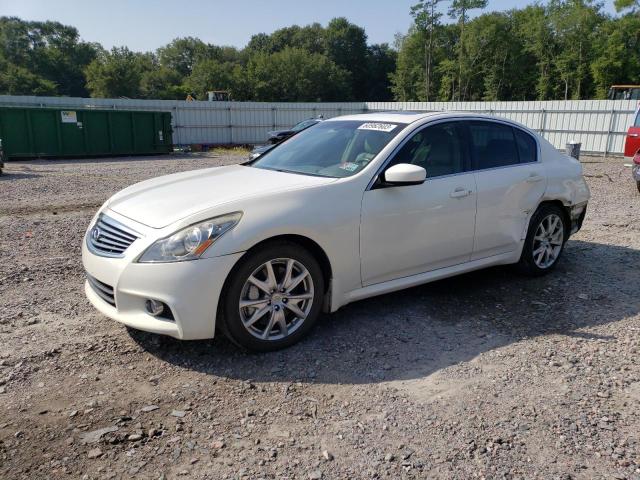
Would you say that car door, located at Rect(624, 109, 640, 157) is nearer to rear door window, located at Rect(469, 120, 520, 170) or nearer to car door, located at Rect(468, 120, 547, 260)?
car door, located at Rect(468, 120, 547, 260)

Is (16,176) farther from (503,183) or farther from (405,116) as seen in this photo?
(503,183)

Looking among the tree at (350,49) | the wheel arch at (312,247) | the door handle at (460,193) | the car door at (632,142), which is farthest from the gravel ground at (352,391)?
the tree at (350,49)

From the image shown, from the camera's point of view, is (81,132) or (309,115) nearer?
(81,132)

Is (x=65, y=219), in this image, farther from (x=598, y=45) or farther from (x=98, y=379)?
(x=598, y=45)

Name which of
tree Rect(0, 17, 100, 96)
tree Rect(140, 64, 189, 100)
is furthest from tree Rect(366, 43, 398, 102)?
tree Rect(0, 17, 100, 96)

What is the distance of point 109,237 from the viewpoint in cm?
364

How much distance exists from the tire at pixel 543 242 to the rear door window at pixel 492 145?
0.67m

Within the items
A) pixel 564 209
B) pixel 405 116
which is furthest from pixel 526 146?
pixel 405 116

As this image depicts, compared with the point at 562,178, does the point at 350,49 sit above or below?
above

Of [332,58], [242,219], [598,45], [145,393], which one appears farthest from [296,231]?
[332,58]

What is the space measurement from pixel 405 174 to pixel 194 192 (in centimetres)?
158

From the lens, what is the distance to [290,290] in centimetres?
366

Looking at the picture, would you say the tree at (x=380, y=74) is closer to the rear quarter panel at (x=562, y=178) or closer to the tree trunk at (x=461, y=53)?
the tree trunk at (x=461, y=53)

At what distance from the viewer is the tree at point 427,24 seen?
166ft
